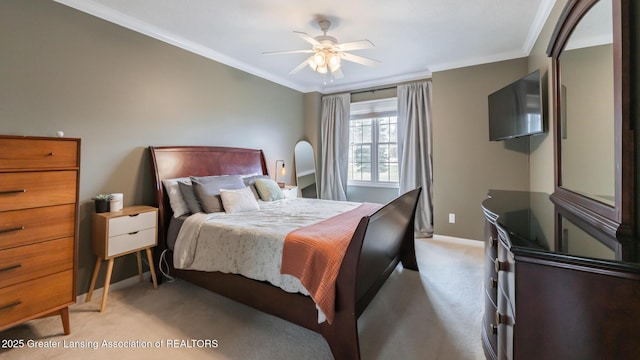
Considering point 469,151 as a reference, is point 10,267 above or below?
below

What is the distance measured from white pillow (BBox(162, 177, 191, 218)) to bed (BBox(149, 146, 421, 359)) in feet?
0.25

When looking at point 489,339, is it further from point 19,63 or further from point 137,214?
point 19,63

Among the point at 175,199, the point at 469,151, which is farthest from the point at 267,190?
the point at 469,151

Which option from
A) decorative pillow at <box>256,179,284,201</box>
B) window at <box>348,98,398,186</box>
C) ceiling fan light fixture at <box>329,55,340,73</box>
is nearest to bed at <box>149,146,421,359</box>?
decorative pillow at <box>256,179,284,201</box>

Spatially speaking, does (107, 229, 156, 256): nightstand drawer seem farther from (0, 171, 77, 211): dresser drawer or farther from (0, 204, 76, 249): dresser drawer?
(0, 171, 77, 211): dresser drawer

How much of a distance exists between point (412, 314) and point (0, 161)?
9.87 ft

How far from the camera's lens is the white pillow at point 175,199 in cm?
278

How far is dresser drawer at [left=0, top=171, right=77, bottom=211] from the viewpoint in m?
1.69

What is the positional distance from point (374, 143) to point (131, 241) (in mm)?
3933

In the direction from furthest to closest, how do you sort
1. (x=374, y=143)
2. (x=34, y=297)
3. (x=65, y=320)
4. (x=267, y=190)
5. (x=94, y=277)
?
1. (x=374, y=143)
2. (x=267, y=190)
3. (x=94, y=277)
4. (x=65, y=320)
5. (x=34, y=297)

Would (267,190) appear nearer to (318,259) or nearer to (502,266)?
(318,259)

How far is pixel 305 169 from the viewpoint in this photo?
5168 millimetres

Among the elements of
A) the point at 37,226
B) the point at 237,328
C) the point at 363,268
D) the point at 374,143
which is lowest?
the point at 237,328

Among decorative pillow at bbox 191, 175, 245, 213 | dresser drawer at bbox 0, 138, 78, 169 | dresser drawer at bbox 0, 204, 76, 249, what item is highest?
dresser drawer at bbox 0, 138, 78, 169
